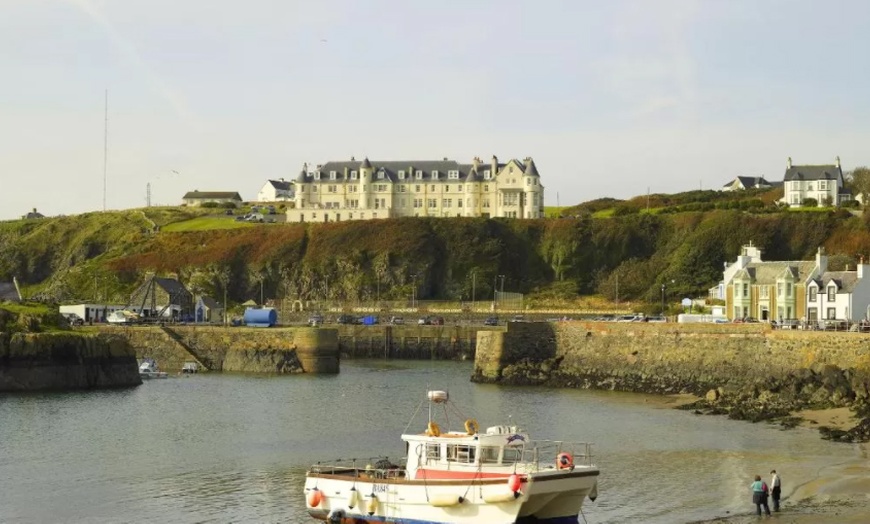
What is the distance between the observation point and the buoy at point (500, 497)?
104 ft

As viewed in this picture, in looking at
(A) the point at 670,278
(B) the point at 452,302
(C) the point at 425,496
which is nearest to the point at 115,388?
(C) the point at 425,496

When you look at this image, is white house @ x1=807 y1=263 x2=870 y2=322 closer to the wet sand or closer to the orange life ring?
the wet sand

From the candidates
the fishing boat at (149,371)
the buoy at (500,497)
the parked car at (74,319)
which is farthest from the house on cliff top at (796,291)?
the parked car at (74,319)

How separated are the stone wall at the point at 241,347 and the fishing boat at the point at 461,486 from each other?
172 ft

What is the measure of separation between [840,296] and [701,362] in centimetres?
1122

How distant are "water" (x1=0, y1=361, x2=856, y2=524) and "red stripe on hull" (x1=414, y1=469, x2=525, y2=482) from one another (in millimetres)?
5457

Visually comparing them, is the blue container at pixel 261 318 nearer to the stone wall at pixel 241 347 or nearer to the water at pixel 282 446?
the stone wall at pixel 241 347

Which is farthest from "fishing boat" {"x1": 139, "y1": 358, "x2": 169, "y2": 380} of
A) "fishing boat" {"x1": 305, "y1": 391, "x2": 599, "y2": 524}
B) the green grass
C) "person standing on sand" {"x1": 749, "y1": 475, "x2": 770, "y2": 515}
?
the green grass

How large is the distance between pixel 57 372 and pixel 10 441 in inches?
808

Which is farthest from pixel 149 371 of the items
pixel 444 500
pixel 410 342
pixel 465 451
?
pixel 444 500

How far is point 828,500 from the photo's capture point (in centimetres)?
3912

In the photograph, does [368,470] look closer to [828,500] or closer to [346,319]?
[828,500]

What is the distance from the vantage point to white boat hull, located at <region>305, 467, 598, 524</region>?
32125 mm

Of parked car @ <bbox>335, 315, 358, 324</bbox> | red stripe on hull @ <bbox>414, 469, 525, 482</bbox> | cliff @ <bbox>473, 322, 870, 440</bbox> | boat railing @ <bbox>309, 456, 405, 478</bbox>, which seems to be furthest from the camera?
parked car @ <bbox>335, 315, 358, 324</bbox>
